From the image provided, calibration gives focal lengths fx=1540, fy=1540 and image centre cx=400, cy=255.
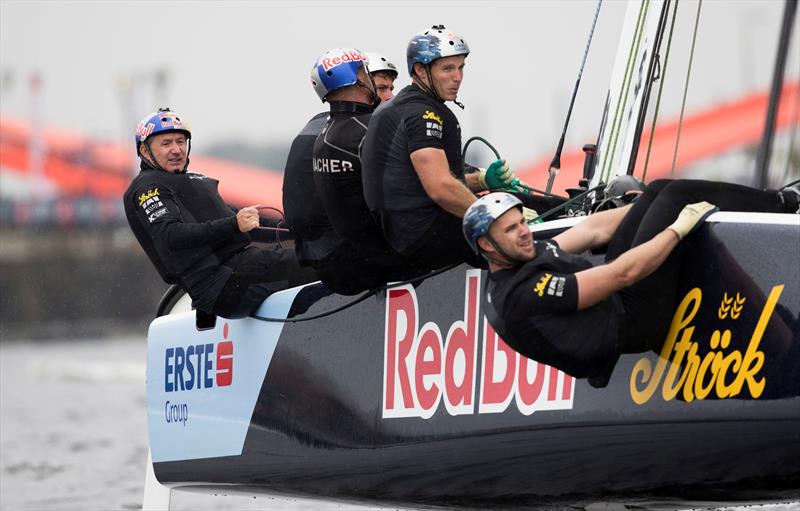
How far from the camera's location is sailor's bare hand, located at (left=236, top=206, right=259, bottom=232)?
5.66m

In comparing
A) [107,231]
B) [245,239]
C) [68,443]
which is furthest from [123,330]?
[245,239]

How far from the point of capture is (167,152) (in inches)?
236

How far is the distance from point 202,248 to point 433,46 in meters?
1.57

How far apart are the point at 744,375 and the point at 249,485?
7.94ft

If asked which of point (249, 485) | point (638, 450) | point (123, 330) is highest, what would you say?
point (638, 450)

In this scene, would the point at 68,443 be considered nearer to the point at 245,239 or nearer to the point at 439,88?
the point at 245,239

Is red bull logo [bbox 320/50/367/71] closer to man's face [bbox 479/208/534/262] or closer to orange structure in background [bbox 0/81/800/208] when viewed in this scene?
man's face [bbox 479/208/534/262]

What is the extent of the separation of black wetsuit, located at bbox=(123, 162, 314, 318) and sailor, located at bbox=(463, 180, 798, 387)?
1.75 meters

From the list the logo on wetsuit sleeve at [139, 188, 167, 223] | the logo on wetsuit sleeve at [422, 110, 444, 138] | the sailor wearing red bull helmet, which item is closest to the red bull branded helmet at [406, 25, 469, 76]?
the logo on wetsuit sleeve at [422, 110, 444, 138]

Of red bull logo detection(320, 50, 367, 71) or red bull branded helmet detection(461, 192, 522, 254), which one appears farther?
red bull logo detection(320, 50, 367, 71)

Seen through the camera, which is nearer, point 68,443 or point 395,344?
point 395,344

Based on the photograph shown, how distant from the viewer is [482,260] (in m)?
4.71

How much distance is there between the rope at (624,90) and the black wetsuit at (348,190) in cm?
110

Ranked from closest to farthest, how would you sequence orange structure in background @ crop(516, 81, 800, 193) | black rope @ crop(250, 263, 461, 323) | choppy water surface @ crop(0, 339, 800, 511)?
black rope @ crop(250, 263, 461, 323)
choppy water surface @ crop(0, 339, 800, 511)
orange structure in background @ crop(516, 81, 800, 193)
